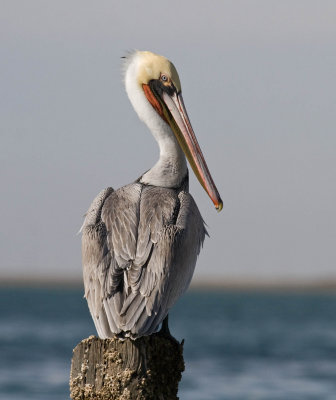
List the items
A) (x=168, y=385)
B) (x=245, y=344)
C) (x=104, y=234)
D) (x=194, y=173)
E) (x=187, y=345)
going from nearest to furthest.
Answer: (x=168, y=385)
(x=104, y=234)
(x=194, y=173)
(x=187, y=345)
(x=245, y=344)

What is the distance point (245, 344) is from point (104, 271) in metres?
27.9

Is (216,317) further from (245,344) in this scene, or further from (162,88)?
(162,88)

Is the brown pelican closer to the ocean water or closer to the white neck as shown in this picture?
the white neck

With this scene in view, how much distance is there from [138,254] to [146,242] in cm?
11

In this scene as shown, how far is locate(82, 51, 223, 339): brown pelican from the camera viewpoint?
18.1ft

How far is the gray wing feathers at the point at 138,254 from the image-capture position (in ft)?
18.0

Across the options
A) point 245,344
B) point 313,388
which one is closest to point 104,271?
point 313,388

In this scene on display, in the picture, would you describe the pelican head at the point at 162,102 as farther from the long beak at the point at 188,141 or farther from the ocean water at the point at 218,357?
the ocean water at the point at 218,357

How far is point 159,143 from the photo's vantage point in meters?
6.86

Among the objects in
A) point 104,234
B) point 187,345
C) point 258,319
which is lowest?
point 104,234

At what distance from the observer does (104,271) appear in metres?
5.69

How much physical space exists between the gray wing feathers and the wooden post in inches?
3.2

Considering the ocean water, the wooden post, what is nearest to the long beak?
the wooden post

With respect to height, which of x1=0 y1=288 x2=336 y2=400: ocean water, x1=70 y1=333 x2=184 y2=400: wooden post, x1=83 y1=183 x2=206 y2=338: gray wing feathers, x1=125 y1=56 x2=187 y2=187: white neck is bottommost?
x1=70 y1=333 x2=184 y2=400: wooden post
